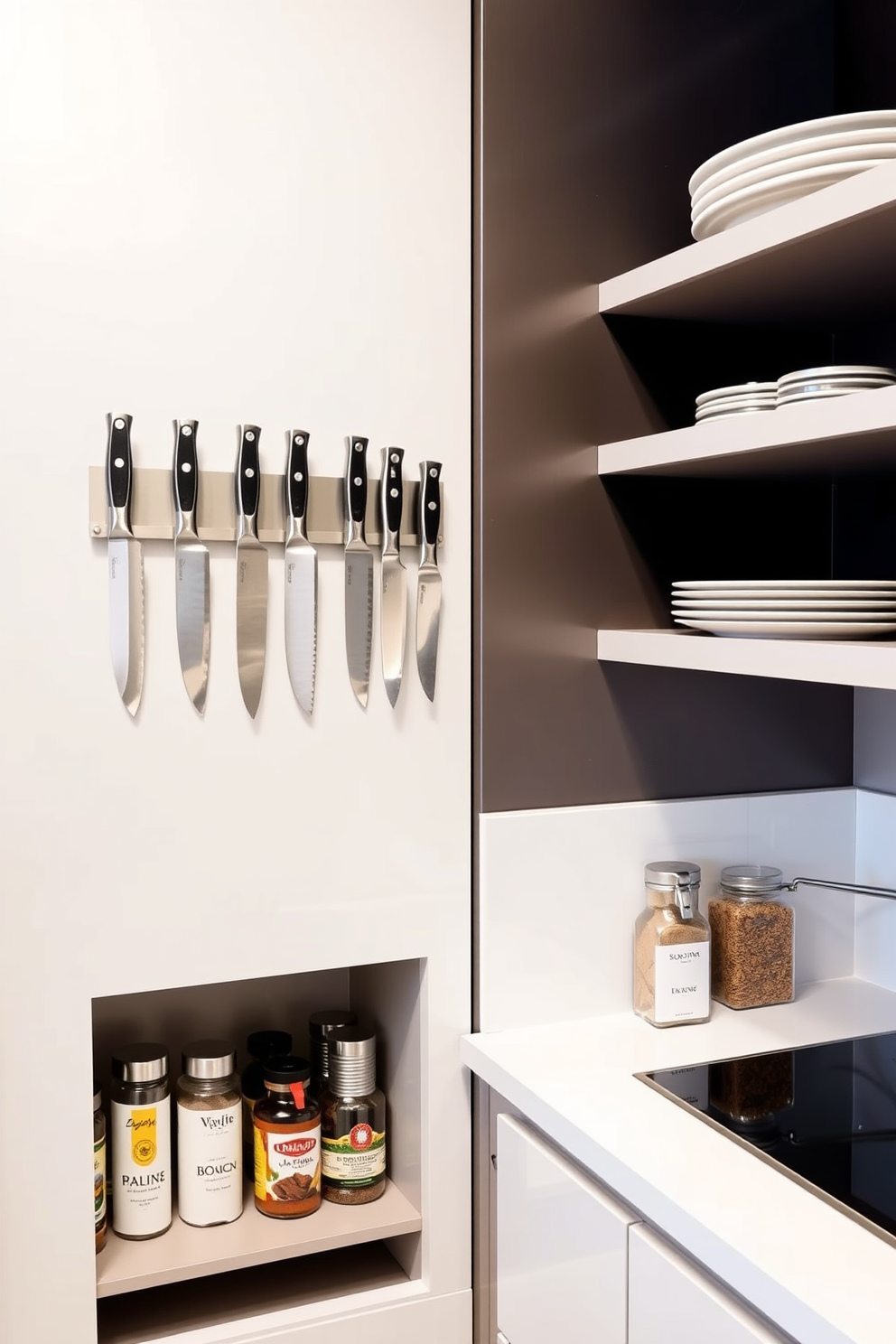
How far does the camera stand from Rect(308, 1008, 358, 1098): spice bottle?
4.95ft

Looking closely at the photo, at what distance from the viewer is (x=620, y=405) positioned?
151 cm

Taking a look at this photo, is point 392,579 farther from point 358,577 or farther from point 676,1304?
point 676,1304

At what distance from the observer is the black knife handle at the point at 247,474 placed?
129 cm

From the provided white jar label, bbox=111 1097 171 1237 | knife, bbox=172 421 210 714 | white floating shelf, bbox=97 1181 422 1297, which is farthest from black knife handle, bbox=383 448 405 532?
white floating shelf, bbox=97 1181 422 1297

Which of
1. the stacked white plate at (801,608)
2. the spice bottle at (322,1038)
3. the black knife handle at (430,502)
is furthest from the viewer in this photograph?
the spice bottle at (322,1038)

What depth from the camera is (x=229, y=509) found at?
4.28 ft

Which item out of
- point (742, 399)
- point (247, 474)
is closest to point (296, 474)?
point (247, 474)

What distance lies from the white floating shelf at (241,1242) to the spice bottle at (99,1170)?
24 millimetres

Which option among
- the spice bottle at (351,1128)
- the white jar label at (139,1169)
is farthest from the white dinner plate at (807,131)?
the white jar label at (139,1169)

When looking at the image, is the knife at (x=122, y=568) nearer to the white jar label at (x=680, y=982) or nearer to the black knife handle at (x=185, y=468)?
the black knife handle at (x=185, y=468)

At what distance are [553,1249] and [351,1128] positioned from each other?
304 mm

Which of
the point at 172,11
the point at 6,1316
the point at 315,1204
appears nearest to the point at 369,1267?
the point at 315,1204

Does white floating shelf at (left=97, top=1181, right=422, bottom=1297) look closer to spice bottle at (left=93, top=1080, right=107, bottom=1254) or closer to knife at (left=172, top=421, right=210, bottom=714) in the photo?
spice bottle at (left=93, top=1080, right=107, bottom=1254)

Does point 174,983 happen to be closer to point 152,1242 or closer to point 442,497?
point 152,1242
